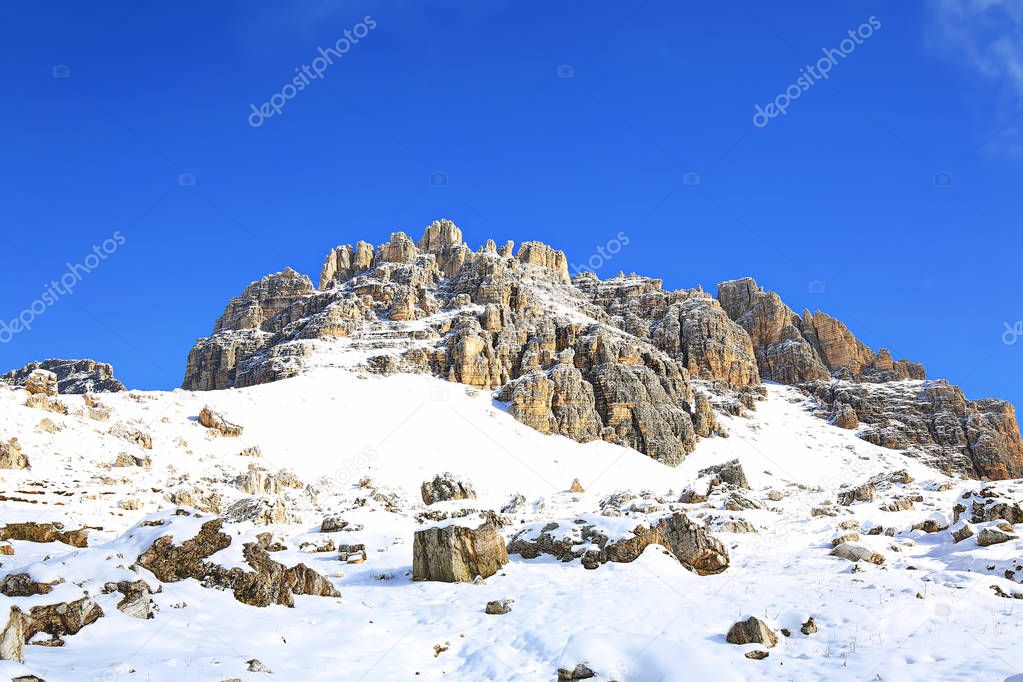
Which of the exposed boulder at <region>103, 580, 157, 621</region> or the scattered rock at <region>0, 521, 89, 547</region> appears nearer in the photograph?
the exposed boulder at <region>103, 580, 157, 621</region>

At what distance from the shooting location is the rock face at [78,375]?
98.8 metres

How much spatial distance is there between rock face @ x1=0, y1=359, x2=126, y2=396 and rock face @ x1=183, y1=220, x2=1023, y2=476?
2052cm

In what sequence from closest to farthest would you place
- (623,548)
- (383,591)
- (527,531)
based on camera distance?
(383,591), (623,548), (527,531)

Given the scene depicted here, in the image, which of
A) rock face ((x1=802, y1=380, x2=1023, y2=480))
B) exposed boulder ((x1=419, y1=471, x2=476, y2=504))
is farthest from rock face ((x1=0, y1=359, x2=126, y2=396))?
rock face ((x1=802, y1=380, x2=1023, y2=480))

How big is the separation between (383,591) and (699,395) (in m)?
64.4

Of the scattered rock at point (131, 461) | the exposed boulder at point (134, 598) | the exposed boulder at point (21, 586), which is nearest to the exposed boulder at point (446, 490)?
the scattered rock at point (131, 461)

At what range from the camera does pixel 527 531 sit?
1989 centimetres

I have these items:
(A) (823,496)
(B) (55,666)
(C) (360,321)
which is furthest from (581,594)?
(C) (360,321)

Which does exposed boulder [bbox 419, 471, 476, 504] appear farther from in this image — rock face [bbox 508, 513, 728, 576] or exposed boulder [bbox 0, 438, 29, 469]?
exposed boulder [bbox 0, 438, 29, 469]

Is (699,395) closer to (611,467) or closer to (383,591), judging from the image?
(611,467)

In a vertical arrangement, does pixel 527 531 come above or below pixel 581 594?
above

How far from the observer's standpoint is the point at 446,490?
35.6 metres

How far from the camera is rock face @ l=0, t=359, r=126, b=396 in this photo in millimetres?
98750

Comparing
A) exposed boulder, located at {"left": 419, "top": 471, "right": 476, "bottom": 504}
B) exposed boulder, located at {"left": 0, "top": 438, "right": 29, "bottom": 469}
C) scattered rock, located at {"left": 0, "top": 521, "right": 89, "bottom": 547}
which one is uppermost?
exposed boulder, located at {"left": 0, "top": 438, "right": 29, "bottom": 469}
